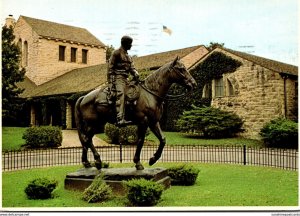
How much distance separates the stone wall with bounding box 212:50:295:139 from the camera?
22.8 meters

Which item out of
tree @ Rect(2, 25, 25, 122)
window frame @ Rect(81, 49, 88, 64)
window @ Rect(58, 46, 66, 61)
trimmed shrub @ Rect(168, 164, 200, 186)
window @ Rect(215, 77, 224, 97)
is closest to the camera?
trimmed shrub @ Rect(168, 164, 200, 186)

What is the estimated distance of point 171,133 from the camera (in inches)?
1089

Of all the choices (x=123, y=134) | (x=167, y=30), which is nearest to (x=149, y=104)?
(x=167, y=30)

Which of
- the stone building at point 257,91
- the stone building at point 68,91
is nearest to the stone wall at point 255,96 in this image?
the stone building at point 257,91

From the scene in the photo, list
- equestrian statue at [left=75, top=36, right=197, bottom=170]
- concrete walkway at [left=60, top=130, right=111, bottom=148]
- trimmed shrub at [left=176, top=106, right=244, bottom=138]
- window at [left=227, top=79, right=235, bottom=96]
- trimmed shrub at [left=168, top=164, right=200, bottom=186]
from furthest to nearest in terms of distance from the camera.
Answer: window at [left=227, top=79, right=235, bottom=96] < trimmed shrub at [left=176, top=106, right=244, bottom=138] < concrete walkway at [left=60, top=130, right=111, bottom=148] < trimmed shrub at [left=168, top=164, right=200, bottom=186] < equestrian statue at [left=75, top=36, right=197, bottom=170]

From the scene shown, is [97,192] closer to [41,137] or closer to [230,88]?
[41,137]

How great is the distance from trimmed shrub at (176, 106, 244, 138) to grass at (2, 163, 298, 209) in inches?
473

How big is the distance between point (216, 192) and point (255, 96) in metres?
16.1

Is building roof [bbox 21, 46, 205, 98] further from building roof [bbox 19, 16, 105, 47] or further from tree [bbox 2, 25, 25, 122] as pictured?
tree [bbox 2, 25, 25, 122]

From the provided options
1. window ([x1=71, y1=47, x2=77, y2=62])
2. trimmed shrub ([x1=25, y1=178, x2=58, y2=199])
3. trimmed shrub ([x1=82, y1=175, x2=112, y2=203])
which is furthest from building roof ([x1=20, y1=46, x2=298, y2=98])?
trimmed shrub ([x1=25, y1=178, x2=58, y2=199])

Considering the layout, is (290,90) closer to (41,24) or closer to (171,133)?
(171,133)

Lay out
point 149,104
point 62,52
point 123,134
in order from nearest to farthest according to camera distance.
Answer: point 149,104 → point 123,134 → point 62,52

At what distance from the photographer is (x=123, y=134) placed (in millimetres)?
22797

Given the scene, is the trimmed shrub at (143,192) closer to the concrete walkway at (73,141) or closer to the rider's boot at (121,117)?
the rider's boot at (121,117)
